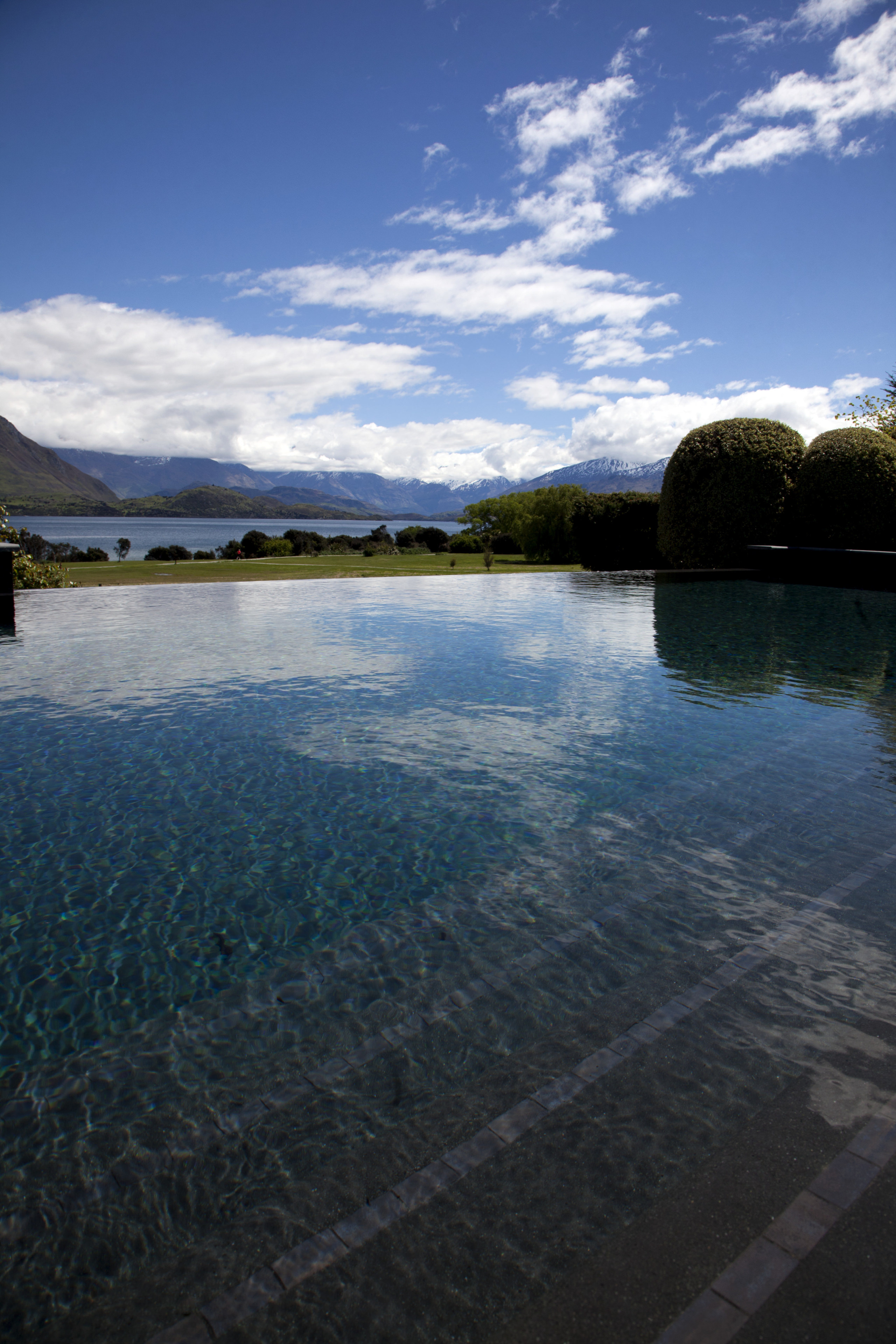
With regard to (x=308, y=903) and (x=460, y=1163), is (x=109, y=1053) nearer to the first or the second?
(x=308, y=903)

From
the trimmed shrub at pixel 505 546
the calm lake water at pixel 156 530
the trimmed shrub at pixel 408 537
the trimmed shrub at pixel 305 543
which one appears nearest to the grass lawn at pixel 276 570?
the trimmed shrub at pixel 305 543

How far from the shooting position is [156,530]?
12531 centimetres

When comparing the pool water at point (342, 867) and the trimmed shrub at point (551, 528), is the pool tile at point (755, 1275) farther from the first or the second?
the trimmed shrub at point (551, 528)

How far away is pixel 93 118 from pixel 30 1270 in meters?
24.4

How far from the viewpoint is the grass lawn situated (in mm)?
21266

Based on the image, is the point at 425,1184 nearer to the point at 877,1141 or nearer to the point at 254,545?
the point at 877,1141

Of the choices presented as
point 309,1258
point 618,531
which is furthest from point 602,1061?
point 618,531

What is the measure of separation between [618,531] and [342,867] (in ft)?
81.2

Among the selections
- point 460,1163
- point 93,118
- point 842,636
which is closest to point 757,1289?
point 460,1163

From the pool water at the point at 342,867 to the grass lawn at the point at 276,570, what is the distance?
11.7 meters

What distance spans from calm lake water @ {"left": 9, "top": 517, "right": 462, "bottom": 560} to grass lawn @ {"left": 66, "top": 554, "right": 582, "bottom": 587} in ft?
52.5

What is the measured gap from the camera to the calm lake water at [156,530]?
77.8 metres

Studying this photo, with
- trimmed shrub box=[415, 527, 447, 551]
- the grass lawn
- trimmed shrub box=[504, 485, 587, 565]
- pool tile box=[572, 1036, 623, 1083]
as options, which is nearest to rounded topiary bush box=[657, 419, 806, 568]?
the grass lawn

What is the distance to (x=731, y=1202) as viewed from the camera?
2.14 meters
